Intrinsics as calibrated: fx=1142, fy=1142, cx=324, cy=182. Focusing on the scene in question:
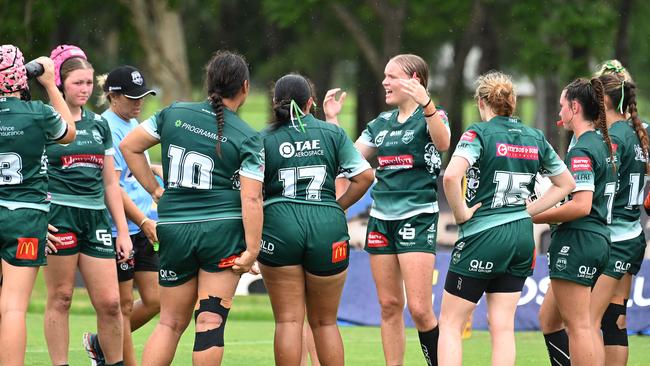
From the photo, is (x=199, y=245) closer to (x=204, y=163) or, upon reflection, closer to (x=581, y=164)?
(x=204, y=163)

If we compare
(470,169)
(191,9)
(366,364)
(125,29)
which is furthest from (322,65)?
(470,169)

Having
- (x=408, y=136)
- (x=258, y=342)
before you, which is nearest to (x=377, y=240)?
(x=408, y=136)

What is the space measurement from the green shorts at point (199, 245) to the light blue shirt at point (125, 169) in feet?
5.03

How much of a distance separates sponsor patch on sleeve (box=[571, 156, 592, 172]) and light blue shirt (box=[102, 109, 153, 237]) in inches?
124

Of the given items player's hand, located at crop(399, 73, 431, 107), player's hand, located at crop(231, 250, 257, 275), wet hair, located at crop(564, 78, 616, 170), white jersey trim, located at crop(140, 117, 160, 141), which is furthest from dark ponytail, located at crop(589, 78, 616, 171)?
white jersey trim, located at crop(140, 117, 160, 141)

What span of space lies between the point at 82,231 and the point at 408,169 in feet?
7.28

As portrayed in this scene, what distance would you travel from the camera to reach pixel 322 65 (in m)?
35.2

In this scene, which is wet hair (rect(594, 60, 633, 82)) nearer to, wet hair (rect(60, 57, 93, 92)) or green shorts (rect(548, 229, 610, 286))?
green shorts (rect(548, 229, 610, 286))

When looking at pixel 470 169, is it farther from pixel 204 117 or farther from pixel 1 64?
pixel 1 64

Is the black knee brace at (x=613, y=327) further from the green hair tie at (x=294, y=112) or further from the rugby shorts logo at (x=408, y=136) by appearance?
the green hair tie at (x=294, y=112)

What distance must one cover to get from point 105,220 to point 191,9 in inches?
1013

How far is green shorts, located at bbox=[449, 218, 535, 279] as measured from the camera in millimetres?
6992

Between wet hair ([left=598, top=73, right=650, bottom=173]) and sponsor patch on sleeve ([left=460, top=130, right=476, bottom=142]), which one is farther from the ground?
wet hair ([left=598, top=73, right=650, bottom=173])

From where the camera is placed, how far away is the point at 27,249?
265 inches
